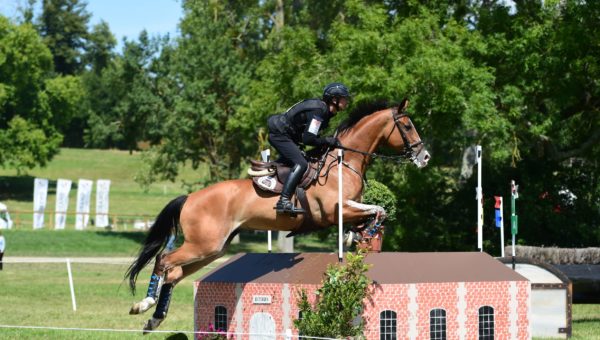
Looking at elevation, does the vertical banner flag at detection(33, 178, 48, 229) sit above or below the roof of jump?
above

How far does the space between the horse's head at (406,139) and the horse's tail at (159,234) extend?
276 cm

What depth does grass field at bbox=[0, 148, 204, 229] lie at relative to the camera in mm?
61047

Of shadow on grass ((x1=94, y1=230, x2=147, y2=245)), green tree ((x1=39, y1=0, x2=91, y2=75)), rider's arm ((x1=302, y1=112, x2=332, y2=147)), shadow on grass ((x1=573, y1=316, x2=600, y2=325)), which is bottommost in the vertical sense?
shadow on grass ((x1=573, y1=316, x2=600, y2=325))

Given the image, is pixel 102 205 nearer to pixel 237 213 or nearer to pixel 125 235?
pixel 125 235

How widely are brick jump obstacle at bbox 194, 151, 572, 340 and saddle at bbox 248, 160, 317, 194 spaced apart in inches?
36.5

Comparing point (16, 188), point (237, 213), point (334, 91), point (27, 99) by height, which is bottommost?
point (237, 213)

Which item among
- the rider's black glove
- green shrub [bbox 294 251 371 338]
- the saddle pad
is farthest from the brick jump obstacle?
the rider's black glove

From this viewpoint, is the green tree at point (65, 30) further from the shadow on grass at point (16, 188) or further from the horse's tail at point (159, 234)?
the horse's tail at point (159, 234)

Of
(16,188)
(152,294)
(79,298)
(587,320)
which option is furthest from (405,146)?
(16,188)

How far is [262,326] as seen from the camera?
1134 centimetres

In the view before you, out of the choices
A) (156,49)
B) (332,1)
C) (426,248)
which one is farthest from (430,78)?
(156,49)

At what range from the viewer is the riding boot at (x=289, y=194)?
11.3m

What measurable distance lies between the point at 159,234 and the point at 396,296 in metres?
3.13

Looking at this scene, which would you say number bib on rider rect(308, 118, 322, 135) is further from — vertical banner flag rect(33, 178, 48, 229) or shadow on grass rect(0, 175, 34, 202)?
shadow on grass rect(0, 175, 34, 202)
